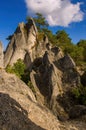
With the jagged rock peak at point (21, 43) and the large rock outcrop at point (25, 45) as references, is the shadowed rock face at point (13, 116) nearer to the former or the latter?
the large rock outcrop at point (25, 45)

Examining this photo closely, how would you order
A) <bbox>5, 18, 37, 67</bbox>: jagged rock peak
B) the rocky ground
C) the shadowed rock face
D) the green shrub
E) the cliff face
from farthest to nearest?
<bbox>5, 18, 37, 67</bbox>: jagged rock peak < the green shrub < the cliff face < the rocky ground < the shadowed rock face

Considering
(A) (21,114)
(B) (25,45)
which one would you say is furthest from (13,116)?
(B) (25,45)

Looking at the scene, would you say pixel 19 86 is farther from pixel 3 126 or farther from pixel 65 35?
pixel 65 35

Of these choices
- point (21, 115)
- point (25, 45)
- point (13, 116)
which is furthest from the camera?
point (25, 45)

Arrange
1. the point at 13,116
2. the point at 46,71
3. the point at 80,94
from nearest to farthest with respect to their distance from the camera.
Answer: the point at 13,116 → the point at 80,94 → the point at 46,71

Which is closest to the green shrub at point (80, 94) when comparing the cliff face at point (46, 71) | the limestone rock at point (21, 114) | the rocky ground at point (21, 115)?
the cliff face at point (46, 71)

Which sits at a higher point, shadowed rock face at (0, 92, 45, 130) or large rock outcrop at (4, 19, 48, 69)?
large rock outcrop at (4, 19, 48, 69)

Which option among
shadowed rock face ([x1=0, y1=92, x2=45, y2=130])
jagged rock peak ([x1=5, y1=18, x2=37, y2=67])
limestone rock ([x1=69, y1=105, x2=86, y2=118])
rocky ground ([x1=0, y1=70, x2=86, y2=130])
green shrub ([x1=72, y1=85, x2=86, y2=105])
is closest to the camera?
shadowed rock face ([x1=0, y1=92, x2=45, y2=130])

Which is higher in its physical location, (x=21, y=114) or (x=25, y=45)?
(x=25, y=45)

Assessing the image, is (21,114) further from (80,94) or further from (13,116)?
(80,94)

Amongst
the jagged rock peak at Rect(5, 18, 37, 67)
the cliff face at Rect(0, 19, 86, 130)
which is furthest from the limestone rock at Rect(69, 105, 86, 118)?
the jagged rock peak at Rect(5, 18, 37, 67)

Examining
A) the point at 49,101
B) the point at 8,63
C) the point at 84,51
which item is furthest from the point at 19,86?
the point at 84,51

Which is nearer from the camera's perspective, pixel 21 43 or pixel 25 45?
pixel 25 45

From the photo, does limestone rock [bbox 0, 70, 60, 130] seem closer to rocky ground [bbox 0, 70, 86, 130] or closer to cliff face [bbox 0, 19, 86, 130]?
rocky ground [bbox 0, 70, 86, 130]
